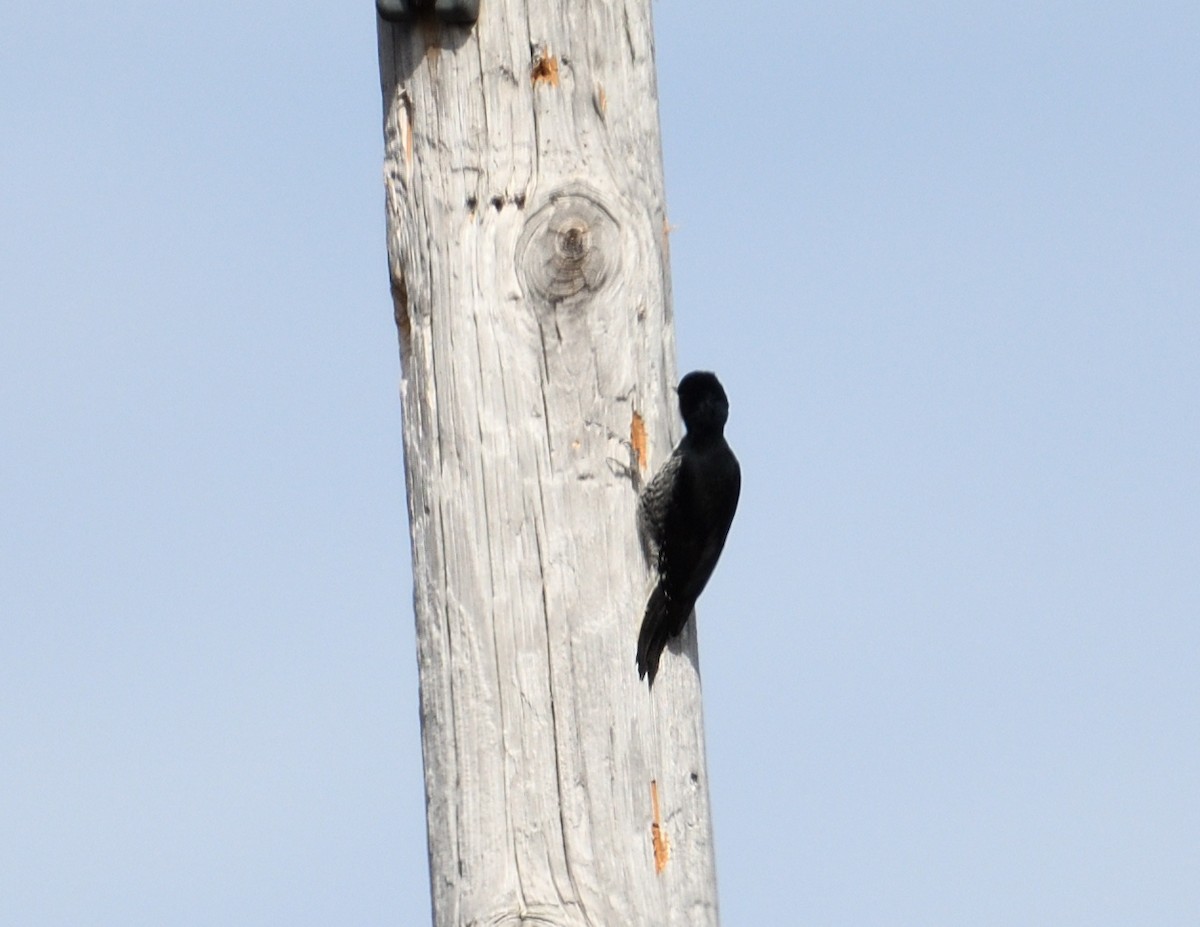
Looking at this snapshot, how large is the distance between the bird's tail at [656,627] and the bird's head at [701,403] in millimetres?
454

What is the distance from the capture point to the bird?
3.03 metres

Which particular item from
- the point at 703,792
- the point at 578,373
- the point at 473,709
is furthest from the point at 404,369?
the point at 703,792

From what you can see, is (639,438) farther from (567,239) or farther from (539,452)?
(567,239)

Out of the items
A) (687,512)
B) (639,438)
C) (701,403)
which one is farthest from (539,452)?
(701,403)

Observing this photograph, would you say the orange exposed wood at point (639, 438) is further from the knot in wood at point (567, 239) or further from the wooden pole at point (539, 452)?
the knot in wood at point (567, 239)

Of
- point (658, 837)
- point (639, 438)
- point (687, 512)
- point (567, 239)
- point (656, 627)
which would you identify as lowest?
point (658, 837)

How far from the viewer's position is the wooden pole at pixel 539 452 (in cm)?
287

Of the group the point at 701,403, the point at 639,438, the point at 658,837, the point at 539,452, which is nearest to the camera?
the point at 658,837

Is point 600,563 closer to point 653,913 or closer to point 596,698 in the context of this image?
point 596,698

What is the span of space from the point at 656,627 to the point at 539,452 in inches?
12.5

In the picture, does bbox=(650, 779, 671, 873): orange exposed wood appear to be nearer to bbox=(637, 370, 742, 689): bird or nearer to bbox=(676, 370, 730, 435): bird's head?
bbox=(637, 370, 742, 689): bird

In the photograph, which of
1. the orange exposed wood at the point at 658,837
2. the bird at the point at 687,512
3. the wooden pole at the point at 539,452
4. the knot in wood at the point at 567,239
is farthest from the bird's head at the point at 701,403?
the orange exposed wood at the point at 658,837

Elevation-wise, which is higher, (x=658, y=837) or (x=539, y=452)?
(x=539, y=452)

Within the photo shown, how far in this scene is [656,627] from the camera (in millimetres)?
2992
